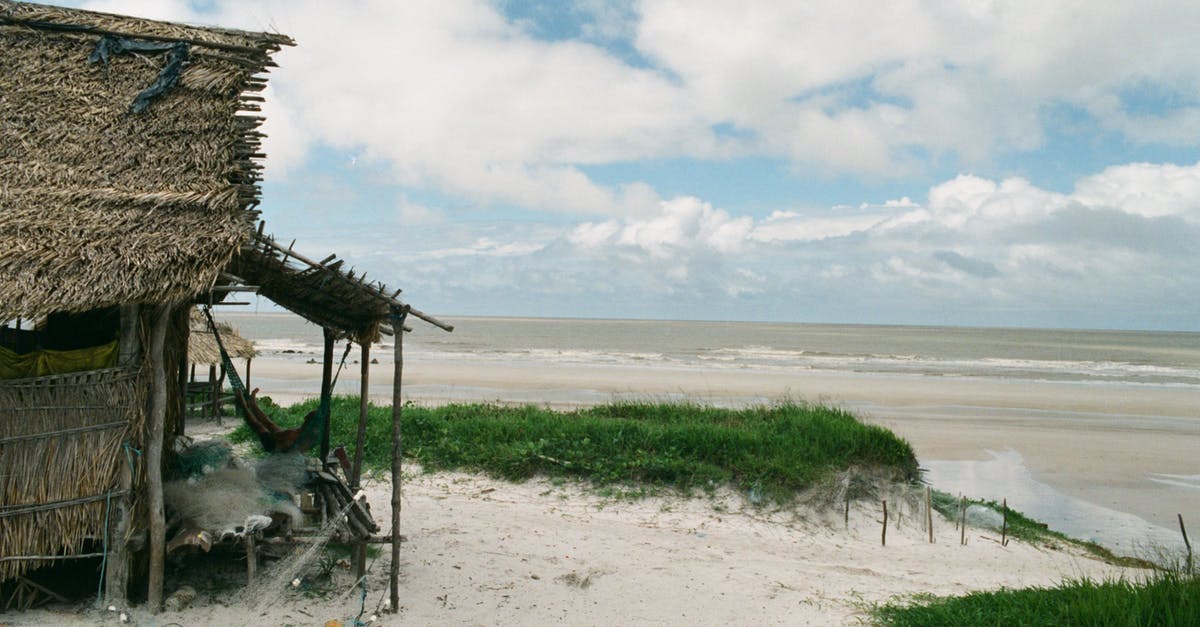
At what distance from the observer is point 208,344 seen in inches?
537

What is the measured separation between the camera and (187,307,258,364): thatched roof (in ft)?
43.3

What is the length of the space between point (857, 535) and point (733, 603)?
2877 mm

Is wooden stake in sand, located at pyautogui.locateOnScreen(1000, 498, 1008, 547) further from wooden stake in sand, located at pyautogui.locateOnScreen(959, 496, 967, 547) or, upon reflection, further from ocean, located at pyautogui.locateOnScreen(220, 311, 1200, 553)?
ocean, located at pyautogui.locateOnScreen(220, 311, 1200, 553)

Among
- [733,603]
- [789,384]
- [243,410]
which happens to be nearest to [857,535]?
[733,603]

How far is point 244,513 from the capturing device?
5621mm

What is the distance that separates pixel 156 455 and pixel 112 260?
1.32 m

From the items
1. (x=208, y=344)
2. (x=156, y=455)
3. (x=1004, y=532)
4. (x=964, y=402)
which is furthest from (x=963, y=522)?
(x=964, y=402)

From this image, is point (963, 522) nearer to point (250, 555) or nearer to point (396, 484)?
point (396, 484)

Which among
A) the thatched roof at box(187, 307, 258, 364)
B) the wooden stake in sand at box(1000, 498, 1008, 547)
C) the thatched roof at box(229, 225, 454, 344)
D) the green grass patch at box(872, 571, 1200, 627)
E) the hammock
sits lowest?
the wooden stake in sand at box(1000, 498, 1008, 547)

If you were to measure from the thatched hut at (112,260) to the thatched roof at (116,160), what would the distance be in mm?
12

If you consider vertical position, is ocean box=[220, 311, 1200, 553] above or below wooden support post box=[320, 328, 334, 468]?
below

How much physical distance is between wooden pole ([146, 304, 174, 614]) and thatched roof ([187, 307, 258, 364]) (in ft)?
25.2

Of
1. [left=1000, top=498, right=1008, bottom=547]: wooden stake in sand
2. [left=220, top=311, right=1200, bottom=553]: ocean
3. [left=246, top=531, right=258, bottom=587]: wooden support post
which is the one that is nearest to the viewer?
[left=246, top=531, right=258, bottom=587]: wooden support post

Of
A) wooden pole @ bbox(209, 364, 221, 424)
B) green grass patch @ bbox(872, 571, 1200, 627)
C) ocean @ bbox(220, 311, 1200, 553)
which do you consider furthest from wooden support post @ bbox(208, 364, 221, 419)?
green grass patch @ bbox(872, 571, 1200, 627)
